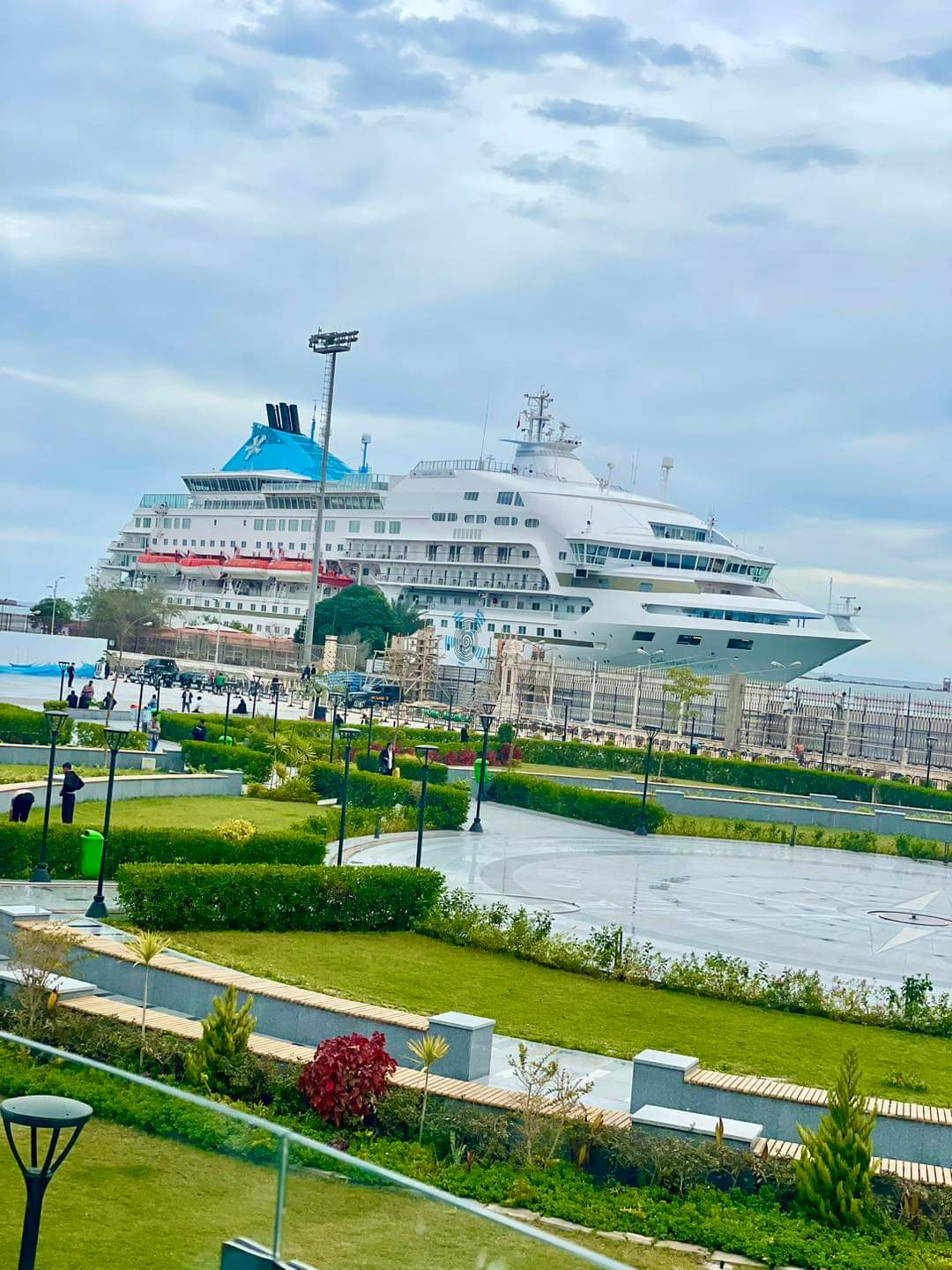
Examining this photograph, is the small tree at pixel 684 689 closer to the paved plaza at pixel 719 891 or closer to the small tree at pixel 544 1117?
the paved plaza at pixel 719 891

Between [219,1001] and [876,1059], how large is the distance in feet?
20.1

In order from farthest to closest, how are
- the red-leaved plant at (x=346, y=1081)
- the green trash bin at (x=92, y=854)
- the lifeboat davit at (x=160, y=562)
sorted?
the lifeboat davit at (x=160, y=562) < the green trash bin at (x=92, y=854) < the red-leaved plant at (x=346, y=1081)

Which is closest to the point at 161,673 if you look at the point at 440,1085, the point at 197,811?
the point at 197,811

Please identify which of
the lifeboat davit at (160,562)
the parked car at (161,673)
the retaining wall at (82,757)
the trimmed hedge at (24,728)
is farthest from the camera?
the lifeboat davit at (160,562)

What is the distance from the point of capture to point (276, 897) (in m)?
16.2

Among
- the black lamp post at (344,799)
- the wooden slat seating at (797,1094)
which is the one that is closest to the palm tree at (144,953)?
the wooden slat seating at (797,1094)

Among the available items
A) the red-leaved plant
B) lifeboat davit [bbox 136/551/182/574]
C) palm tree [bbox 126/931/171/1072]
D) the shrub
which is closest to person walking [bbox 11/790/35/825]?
the shrub

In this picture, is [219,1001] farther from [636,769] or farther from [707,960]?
[636,769]

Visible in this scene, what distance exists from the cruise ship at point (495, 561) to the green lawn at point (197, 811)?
25777mm

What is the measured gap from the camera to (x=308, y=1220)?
4754mm

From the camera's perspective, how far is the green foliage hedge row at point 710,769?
39.0m

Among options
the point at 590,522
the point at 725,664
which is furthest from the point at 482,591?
the point at 725,664

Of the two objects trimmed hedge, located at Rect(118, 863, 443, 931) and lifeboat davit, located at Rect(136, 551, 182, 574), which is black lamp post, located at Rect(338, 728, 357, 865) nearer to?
trimmed hedge, located at Rect(118, 863, 443, 931)

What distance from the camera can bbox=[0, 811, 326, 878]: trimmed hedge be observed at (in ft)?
58.6
